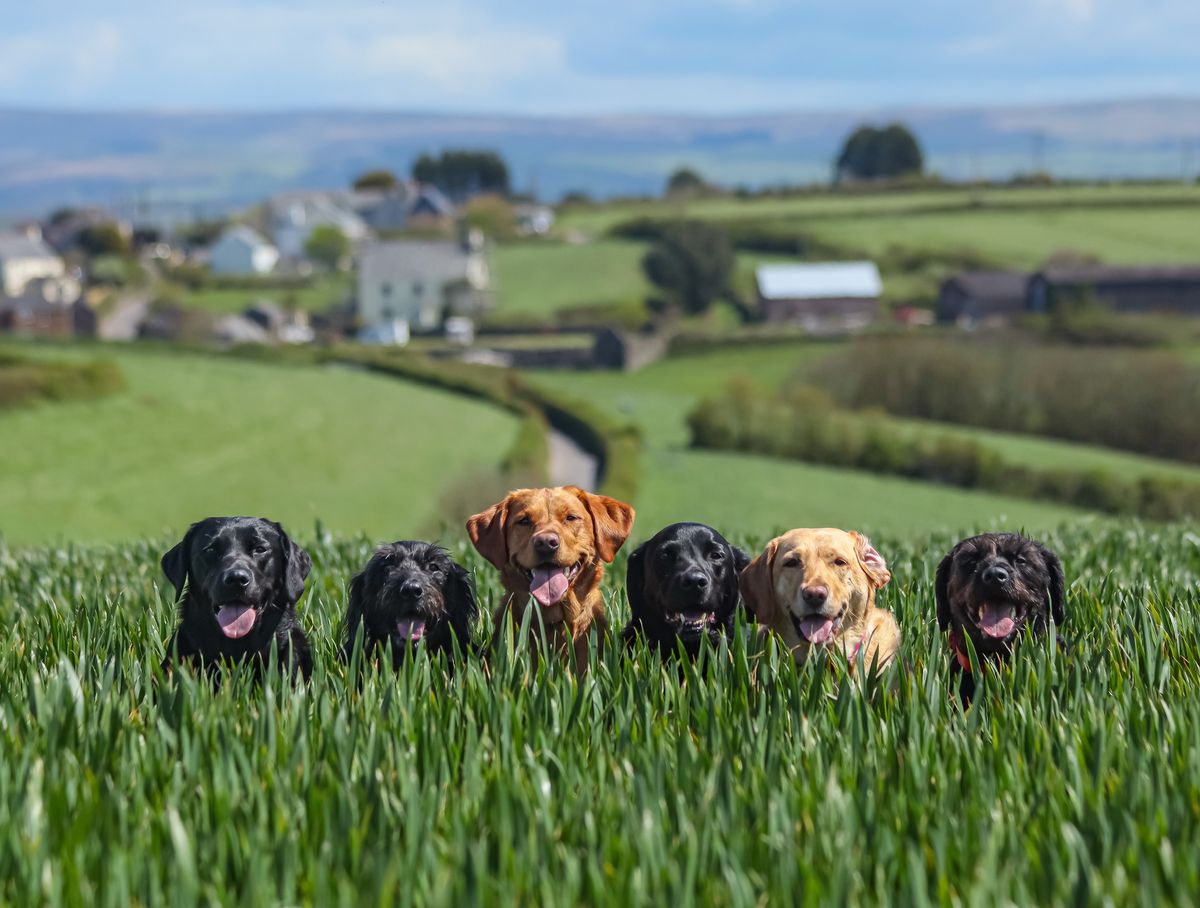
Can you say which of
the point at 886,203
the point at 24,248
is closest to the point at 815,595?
the point at 886,203

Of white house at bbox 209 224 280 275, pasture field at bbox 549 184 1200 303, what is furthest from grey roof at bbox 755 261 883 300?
white house at bbox 209 224 280 275

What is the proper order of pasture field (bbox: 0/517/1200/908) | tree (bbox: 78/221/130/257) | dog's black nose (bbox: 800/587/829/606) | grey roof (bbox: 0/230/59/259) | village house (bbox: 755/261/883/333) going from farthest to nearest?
grey roof (bbox: 0/230/59/259) → tree (bbox: 78/221/130/257) → village house (bbox: 755/261/883/333) → dog's black nose (bbox: 800/587/829/606) → pasture field (bbox: 0/517/1200/908)

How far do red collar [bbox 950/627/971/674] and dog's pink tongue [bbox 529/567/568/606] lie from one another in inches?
65.8

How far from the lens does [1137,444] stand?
236 ft

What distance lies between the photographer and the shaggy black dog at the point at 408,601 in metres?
6.36

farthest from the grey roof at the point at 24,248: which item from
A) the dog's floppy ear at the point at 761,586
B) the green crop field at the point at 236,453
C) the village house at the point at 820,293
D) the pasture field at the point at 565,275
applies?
the dog's floppy ear at the point at 761,586

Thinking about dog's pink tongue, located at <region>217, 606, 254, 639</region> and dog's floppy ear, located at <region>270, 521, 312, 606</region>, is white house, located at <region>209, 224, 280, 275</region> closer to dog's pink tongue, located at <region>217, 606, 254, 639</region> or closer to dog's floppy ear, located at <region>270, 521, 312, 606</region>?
dog's floppy ear, located at <region>270, 521, 312, 606</region>

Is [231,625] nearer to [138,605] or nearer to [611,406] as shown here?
[138,605]

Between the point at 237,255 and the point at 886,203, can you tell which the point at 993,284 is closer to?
the point at 886,203

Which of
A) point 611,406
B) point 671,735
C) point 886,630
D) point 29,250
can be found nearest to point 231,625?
point 671,735

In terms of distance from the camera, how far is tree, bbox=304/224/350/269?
164 meters

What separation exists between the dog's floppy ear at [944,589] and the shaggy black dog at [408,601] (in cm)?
204

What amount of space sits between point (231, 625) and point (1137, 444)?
233ft

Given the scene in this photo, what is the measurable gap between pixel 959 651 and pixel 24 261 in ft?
575
